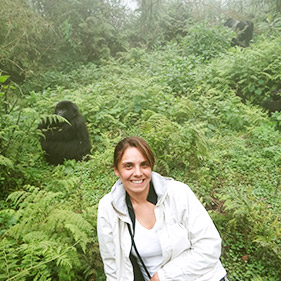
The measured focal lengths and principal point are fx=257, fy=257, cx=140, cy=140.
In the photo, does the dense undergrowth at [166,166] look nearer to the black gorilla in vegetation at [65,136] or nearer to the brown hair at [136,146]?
the black gorilla in vegetation at [65,136]

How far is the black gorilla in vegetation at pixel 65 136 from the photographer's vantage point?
4664mm

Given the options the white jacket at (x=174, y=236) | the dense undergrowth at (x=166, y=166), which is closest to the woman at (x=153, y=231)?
the white jacket at (x=174, y=236)

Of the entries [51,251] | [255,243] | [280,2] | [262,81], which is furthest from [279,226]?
[280,2]

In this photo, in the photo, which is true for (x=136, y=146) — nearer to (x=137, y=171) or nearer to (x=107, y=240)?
(x=137, y=171)

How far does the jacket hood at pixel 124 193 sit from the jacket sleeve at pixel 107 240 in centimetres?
9

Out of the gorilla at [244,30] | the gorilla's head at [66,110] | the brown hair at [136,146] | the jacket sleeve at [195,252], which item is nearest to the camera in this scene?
the jacket sleeve at [195,252]

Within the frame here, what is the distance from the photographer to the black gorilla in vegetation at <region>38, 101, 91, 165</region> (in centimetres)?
466

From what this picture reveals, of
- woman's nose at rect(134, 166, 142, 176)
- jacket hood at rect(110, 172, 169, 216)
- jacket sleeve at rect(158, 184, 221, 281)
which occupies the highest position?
woman's nose at rect(134, 166, 142, 176)

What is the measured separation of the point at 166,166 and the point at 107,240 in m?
2.10

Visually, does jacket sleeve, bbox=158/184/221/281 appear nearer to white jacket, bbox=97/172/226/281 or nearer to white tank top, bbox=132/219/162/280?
white jacket, bbox=97/172/226/281

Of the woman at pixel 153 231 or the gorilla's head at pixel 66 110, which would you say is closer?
the woman at pixel 153 231

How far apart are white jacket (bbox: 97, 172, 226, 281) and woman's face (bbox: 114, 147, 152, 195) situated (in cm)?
10

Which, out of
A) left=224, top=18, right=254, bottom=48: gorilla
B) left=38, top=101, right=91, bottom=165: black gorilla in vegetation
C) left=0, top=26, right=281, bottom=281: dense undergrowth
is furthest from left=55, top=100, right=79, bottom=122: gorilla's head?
left=224, top=18, right=254, bottom=48: gorilla

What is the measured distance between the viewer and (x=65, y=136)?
4.75m
